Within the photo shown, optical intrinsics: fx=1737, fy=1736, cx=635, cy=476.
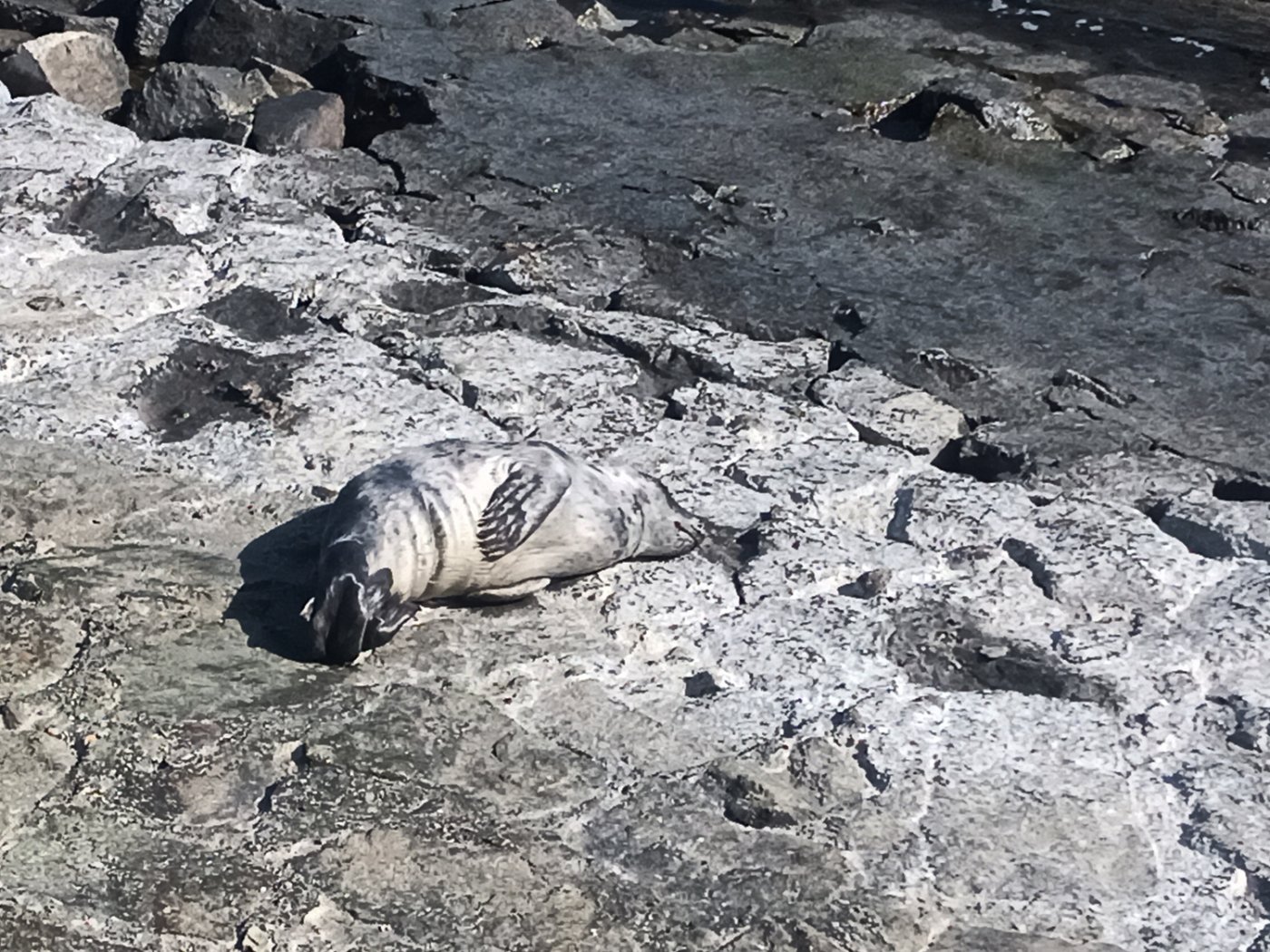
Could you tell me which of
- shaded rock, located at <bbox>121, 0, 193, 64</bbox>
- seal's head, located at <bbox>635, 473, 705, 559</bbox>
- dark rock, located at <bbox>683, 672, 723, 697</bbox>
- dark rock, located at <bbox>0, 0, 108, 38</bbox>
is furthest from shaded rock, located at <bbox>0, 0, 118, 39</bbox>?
dark rock, located at <bbox>683, 672, 723, 697</bbox>

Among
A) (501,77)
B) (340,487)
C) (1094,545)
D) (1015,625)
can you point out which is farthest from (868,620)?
(501,77)

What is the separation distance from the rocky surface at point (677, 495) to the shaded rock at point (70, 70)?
0.33 m

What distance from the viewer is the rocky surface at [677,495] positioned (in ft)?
10.3

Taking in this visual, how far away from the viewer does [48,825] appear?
3123 millimetres

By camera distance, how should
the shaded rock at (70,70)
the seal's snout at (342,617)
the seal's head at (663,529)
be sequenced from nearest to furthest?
the seal's snout at (342,617) → the seal's head at (663,529) → the shaded rock at (70,70)

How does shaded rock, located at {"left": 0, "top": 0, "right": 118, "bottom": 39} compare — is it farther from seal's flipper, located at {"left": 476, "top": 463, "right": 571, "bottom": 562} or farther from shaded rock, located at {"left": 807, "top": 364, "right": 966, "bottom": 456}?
seal's flipper, located at {"left": 476, "top": 463, "right": 571, "bottom": 562}

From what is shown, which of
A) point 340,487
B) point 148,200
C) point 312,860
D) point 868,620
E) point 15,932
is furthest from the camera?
point 148,200

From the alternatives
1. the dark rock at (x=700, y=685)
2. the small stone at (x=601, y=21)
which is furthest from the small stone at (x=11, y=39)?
the dark rock at (x=700, y=685)

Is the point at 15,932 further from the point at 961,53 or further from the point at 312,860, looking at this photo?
the point at 961,53

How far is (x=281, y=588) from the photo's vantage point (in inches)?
151

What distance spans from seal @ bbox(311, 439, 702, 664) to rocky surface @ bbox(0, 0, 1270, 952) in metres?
0.08

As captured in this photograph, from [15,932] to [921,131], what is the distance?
465 centimetres

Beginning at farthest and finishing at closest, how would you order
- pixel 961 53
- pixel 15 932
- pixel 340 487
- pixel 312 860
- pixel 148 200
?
pixel 961 53 < pixel 148 200 < pixel 340 487 < pixel 312 860 < pixel 15 932

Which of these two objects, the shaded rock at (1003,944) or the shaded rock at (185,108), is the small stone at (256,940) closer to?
the shaded rock at (1003,944)
